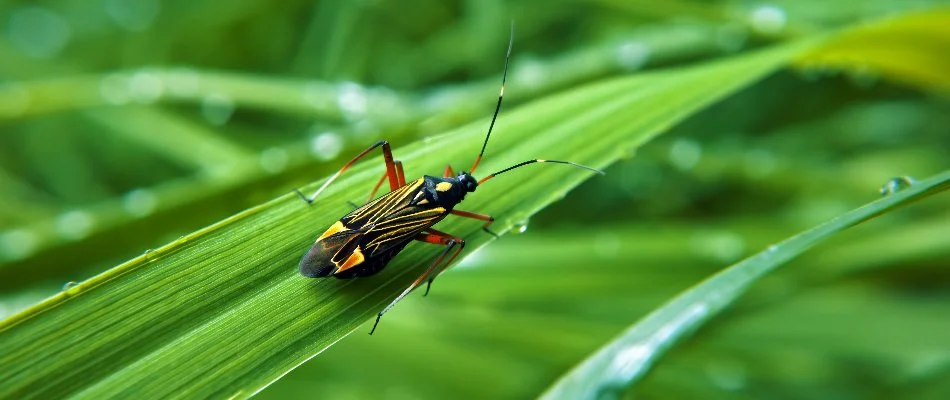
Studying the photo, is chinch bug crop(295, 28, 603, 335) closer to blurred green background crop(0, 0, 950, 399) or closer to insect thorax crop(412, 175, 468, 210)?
insect thorax crop(412, 175, 468, 210)

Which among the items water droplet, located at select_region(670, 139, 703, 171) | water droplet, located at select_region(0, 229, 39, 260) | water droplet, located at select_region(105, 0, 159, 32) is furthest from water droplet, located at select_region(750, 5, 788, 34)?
water droplet, located at select_region(105, 0, 159, 32)

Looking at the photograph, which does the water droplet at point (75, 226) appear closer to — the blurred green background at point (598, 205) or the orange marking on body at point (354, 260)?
the blurred green background at point (598, 205)

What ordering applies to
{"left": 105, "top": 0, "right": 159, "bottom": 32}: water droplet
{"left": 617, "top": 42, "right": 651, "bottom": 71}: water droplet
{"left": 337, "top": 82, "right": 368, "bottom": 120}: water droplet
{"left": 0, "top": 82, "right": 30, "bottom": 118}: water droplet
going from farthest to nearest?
{"left": 105, "top": 0, "right": 159, "bottom": 32}: water droplet < {"left": 337, "top": 82, "right": 368, "bottom": 120}: water droplet < {"left": 617, "top": 42, "right": 651, "bottom": 71}: water droplet < {"left": 0, "top": 82, "right": 30, "bottom": 118}: water droplet

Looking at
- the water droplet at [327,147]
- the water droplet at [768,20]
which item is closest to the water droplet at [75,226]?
the water droplet at [327,147]

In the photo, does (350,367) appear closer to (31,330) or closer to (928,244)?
(31,330)

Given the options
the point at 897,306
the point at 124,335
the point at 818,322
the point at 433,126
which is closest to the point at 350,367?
the point at 433,126
